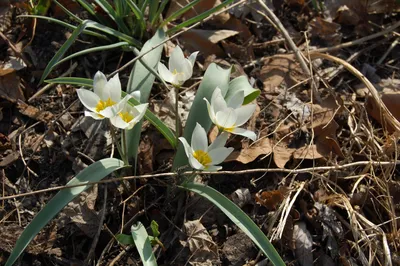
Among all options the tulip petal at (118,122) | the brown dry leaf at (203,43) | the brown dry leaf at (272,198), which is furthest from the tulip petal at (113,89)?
the brown dry leaf at (203,43)

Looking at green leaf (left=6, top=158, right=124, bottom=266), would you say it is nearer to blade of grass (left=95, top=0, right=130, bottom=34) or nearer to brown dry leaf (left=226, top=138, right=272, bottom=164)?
brown dry leaf (left=226, top=138, right=272, bottom=164)

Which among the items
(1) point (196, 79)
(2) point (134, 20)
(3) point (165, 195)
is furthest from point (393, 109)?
(2) point (134, 20)

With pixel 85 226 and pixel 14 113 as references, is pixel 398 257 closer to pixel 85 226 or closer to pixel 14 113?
pixel 85 226

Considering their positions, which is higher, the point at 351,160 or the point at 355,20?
the point at 355,20

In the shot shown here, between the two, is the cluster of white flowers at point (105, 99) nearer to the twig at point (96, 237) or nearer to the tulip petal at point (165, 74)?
the tulip petal at point (165, 74)

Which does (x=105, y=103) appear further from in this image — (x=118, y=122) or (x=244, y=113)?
(x=244, y=113)
